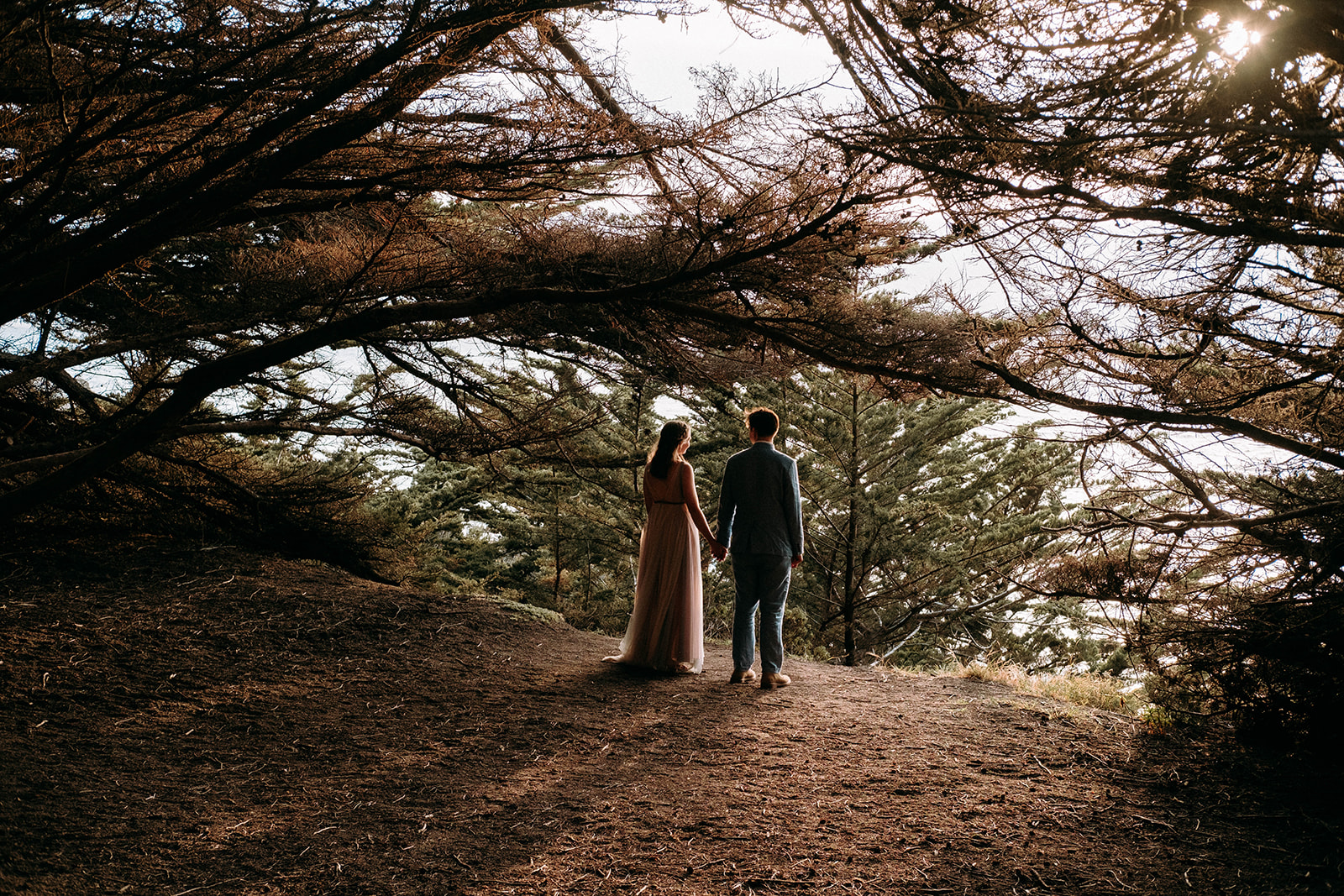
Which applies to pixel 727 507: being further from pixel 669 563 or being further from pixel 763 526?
pixel 669 563

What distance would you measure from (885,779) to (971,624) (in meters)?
10.8

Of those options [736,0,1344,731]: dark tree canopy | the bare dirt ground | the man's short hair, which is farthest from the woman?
Result: [736,0,1344,731]: dark tree canopy

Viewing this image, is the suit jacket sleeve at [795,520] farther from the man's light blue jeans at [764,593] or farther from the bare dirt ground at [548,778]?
the bare dirt ground at [548,778]

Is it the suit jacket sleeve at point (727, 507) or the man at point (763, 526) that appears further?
the suit jacket sleeve at point (727, 507)

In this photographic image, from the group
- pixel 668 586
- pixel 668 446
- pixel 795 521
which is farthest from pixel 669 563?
pixel 795 521

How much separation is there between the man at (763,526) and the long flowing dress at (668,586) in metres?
0.35

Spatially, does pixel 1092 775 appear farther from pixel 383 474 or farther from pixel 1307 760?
pixel 383 474

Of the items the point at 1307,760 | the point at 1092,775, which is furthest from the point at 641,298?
the point at 1307,760

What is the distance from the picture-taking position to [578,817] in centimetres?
396

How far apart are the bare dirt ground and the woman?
0.26m

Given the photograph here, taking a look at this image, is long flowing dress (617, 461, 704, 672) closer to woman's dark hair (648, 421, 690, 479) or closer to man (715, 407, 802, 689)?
woman's dark hair (648, 421, 690, 479)

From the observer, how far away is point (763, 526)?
590 centimetres

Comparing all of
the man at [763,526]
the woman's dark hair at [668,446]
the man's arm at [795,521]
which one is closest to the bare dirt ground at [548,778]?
the man at [763,526]

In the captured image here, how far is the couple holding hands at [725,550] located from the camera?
233 inches
